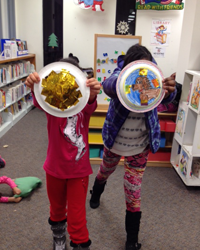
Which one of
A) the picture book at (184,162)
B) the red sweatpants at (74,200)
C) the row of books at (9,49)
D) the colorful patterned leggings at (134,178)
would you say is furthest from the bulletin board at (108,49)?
the row of books at (9,49)

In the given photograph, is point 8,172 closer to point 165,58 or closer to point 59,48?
point 59,48

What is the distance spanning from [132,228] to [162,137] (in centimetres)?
138

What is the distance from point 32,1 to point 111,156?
171 inches

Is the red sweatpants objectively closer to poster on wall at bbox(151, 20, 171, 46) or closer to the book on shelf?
the book on shelf

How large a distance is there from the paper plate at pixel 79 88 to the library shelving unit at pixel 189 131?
1320 mm

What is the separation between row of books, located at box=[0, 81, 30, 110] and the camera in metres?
3.64

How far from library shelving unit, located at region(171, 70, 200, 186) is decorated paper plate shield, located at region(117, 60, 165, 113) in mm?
967

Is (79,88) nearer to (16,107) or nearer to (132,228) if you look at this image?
(132,228)

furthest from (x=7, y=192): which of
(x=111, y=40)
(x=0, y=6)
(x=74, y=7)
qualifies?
(x=74, y=7)

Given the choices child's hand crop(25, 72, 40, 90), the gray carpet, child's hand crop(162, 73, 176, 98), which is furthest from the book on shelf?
child's hand crop(162, 73, 176, 98)

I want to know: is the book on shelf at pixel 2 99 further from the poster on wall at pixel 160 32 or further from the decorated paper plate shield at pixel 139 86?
the poster on wall at pixel 160 32

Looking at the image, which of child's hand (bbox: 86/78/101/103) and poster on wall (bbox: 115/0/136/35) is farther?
poster on wall (bbox: 115/0/136/35)

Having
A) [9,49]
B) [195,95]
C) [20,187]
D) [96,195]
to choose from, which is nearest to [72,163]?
[96,195]

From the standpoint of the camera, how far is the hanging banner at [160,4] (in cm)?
459
